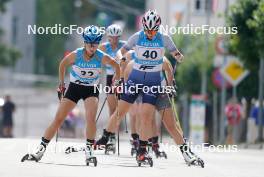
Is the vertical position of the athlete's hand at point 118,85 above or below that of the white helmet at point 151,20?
below

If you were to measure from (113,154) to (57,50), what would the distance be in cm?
10127

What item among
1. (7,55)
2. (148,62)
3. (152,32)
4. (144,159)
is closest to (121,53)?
(148,62)

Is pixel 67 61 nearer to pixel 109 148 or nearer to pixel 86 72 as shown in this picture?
A: pixel 86 72

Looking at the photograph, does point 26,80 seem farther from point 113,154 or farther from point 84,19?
point 113,154

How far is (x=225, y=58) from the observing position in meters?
44.9

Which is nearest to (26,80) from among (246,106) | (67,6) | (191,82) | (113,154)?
(67,6)

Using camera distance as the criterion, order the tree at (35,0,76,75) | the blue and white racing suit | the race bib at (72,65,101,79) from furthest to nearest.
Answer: the tree at (35,0,76,75) → the blue and white racing suit → the race bib at (72,65,101,79)

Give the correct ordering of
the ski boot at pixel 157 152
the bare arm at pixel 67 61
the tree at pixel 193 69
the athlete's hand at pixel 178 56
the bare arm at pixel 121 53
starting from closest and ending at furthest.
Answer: the bare arm at pixel 67 61 → the athlete's hand at pixel 178 56 → the bare arm at pixel 121 53 → the ski boot at pixel 157 152 → the tree at pixel 193 69

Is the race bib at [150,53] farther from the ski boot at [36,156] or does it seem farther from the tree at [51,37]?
the tree at [51,37]

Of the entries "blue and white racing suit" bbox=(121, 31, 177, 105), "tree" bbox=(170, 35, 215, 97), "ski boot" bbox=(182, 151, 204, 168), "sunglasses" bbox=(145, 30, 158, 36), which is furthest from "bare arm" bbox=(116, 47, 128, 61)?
"tree" bbox=(170, 35, 215, 97)

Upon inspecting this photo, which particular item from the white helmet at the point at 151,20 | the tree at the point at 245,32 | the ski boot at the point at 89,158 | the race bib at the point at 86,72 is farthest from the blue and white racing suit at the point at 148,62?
the tree at the point at 245,32

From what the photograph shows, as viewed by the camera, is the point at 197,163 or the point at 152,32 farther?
the point at 197,163

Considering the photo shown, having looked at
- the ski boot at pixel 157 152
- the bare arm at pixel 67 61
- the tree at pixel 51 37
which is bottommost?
the ski boot at pixel 157 152
